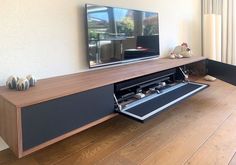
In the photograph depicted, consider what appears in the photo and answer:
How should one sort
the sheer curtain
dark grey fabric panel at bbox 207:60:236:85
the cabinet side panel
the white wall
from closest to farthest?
the cabinet side panel < the white wall < dark grey fabric panel at bbox 207:60:236:85 < the sheer curtain

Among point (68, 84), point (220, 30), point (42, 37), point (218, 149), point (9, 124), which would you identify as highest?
point (220, 30)

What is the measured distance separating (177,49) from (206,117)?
4.69ft

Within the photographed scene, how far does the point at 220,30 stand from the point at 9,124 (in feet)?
12.0

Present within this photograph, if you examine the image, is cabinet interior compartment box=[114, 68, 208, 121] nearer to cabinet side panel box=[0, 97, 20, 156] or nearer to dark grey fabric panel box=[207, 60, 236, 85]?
dark grey fabric panel box=[207, 60, 236, 85]

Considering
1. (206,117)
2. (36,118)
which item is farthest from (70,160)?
(206,117)

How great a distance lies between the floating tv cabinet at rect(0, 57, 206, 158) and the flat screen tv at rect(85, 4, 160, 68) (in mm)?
434

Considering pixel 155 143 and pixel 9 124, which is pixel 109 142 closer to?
pixel 155 143

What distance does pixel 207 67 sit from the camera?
316 cm

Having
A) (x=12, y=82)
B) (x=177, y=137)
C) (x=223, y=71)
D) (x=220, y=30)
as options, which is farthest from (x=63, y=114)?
(x=220, y=30)

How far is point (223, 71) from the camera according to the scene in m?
2.78

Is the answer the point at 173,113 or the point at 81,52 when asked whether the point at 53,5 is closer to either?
the point at 81,52

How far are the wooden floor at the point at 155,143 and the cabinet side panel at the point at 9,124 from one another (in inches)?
10.8

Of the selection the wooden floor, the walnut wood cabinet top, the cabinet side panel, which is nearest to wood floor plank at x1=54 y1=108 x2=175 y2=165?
the wooden floor

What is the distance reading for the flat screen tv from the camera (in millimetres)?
2111
